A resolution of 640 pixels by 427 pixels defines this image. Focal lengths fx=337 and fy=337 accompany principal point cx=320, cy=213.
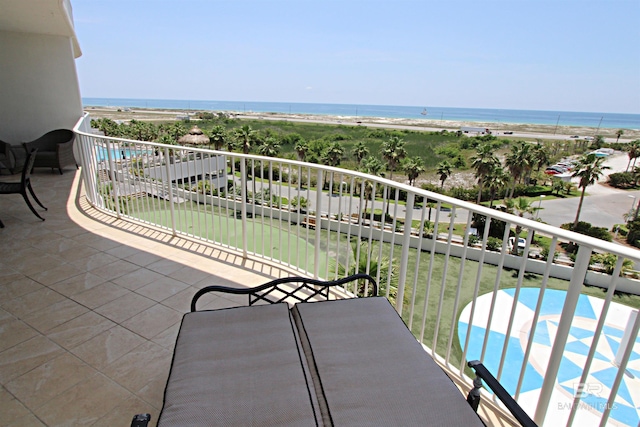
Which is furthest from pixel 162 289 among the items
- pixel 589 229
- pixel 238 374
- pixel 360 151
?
pixel 360 151

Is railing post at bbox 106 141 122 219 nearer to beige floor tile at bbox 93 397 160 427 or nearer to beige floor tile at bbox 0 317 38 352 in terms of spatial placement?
beige floor tile at bbox 0 317 38 352

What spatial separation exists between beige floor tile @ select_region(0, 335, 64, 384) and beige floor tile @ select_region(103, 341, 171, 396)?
449mm

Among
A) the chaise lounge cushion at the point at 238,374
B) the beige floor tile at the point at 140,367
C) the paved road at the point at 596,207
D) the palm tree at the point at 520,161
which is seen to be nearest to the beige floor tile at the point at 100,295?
the beige floor tile at the point at 140,367

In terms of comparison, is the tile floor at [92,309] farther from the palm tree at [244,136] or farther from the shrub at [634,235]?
the shrub at [634,235]

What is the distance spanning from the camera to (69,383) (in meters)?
1.96

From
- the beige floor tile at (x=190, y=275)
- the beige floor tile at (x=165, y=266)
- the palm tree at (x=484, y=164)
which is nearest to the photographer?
the beige floor tile at (x=190, y=275)

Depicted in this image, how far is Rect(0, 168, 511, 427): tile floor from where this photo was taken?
186cm

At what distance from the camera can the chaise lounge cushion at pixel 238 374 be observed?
119cm

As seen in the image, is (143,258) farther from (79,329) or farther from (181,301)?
(79,329)

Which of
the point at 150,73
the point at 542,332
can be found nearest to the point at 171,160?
the point at 542,332

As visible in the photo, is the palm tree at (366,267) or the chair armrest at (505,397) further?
the palm tree at (366,267)

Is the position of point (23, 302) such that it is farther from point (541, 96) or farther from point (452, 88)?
point (541, 96)

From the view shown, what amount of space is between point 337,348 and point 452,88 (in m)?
94.7

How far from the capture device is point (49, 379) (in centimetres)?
199
